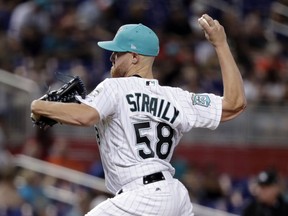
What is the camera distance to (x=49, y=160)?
12.7 meters

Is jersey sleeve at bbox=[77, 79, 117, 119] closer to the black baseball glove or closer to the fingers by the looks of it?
the black baseball glove

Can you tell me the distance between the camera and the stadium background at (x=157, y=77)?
1215 centimetres

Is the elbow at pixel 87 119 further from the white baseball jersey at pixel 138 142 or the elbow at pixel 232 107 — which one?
the elbow at pixel 232 107

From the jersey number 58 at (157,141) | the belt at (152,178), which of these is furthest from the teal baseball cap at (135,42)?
the belt at (152,178)

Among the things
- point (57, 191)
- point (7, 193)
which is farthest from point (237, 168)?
point (7, 193)

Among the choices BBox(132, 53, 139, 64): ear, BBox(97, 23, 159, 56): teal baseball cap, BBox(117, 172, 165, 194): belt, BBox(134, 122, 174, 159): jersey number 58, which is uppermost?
BBox(97, 23, 159, 56): teal baseball cap

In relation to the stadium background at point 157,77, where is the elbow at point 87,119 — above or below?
above

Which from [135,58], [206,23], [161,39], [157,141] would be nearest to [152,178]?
[157,141]

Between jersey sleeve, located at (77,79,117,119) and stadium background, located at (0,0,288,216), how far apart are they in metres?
4.61

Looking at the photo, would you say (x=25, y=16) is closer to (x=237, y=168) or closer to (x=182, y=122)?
(x=237, y=168)

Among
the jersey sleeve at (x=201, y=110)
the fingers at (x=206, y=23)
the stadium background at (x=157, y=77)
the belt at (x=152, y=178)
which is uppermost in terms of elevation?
the fingers at (x=206, y=23)

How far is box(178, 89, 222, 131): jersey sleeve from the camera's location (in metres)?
6.66

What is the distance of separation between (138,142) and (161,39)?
27.0ft

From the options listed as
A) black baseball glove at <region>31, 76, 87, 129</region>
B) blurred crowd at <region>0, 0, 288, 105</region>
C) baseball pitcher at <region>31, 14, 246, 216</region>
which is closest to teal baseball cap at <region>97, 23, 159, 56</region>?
baseball pitcher at <region>31, 14, 246, 216</region>
